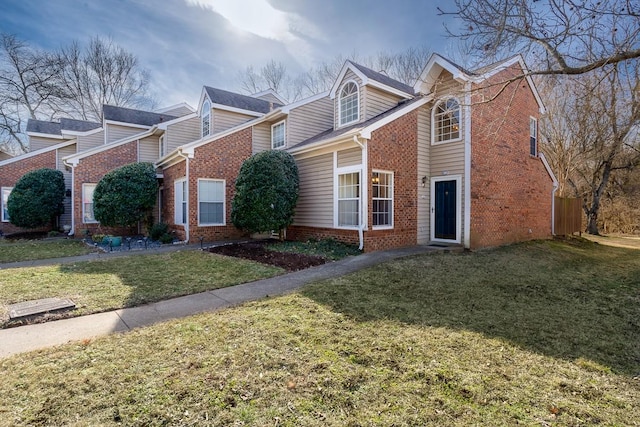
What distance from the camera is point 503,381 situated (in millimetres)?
3000

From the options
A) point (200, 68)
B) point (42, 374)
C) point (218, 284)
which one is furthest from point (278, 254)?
point (200, 68)

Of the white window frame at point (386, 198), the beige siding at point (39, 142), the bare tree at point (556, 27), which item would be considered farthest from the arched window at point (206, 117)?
the beige siding at point (39, 142)

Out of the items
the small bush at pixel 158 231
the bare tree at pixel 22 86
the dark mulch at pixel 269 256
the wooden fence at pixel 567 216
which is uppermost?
the bare tree at pixel 22 86

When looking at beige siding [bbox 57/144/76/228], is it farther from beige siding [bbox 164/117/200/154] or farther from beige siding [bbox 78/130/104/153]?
beige siding [bbox 164/117/200/154]

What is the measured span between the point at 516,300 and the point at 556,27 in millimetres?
5548

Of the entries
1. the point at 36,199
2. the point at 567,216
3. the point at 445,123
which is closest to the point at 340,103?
the point at 445,123

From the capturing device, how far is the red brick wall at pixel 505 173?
10.7m

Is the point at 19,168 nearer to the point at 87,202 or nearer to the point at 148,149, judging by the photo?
the point at 87,202

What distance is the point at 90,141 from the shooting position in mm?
18516

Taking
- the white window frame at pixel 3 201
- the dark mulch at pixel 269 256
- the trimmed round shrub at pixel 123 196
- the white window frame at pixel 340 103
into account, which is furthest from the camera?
the white window frame at pixel 3 201

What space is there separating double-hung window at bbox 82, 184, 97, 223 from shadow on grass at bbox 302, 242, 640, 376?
48.7ft

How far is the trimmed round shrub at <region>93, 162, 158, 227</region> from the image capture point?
1339cm

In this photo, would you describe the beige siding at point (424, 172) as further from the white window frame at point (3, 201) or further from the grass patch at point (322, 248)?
the white window frame at point (3, 201)

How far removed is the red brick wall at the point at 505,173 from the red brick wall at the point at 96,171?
15825mm
